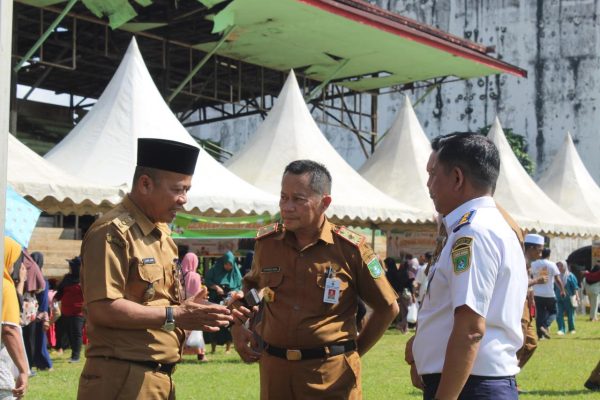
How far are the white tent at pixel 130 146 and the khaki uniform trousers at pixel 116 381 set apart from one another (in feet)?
30.1

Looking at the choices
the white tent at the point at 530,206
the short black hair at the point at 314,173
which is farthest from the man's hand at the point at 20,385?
the white tent at the point at 530,206

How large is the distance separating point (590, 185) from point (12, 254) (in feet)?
74.6

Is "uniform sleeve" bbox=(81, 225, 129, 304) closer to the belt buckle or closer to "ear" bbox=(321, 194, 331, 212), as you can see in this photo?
the belt buckle

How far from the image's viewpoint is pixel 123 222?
12.1ft

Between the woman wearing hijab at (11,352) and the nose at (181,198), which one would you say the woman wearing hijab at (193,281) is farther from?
the nose at (181,198)

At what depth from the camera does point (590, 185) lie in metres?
25.5

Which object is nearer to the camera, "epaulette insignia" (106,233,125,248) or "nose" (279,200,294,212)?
"epaulette insignia" (106,233,125,248)

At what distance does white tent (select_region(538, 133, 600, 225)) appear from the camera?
24.4 metres

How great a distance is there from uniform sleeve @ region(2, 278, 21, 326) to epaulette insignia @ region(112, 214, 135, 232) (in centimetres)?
136

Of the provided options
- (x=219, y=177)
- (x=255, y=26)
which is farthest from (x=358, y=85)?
(x=219, y=177)

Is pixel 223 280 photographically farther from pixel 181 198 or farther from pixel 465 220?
pixel 465 220

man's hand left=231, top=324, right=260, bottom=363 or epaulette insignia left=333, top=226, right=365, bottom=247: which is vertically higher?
epaulette insignia left=333, top=226, right=365, bottom=247

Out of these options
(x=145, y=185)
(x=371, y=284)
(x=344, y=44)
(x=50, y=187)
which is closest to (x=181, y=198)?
(x=145, y=185)

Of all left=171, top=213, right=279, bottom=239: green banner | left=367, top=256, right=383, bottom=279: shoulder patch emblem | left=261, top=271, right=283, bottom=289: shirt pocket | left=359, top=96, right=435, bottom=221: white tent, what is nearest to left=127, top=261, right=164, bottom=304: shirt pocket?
left=261, top=271, right=283, bottom=289: shirt pocket
